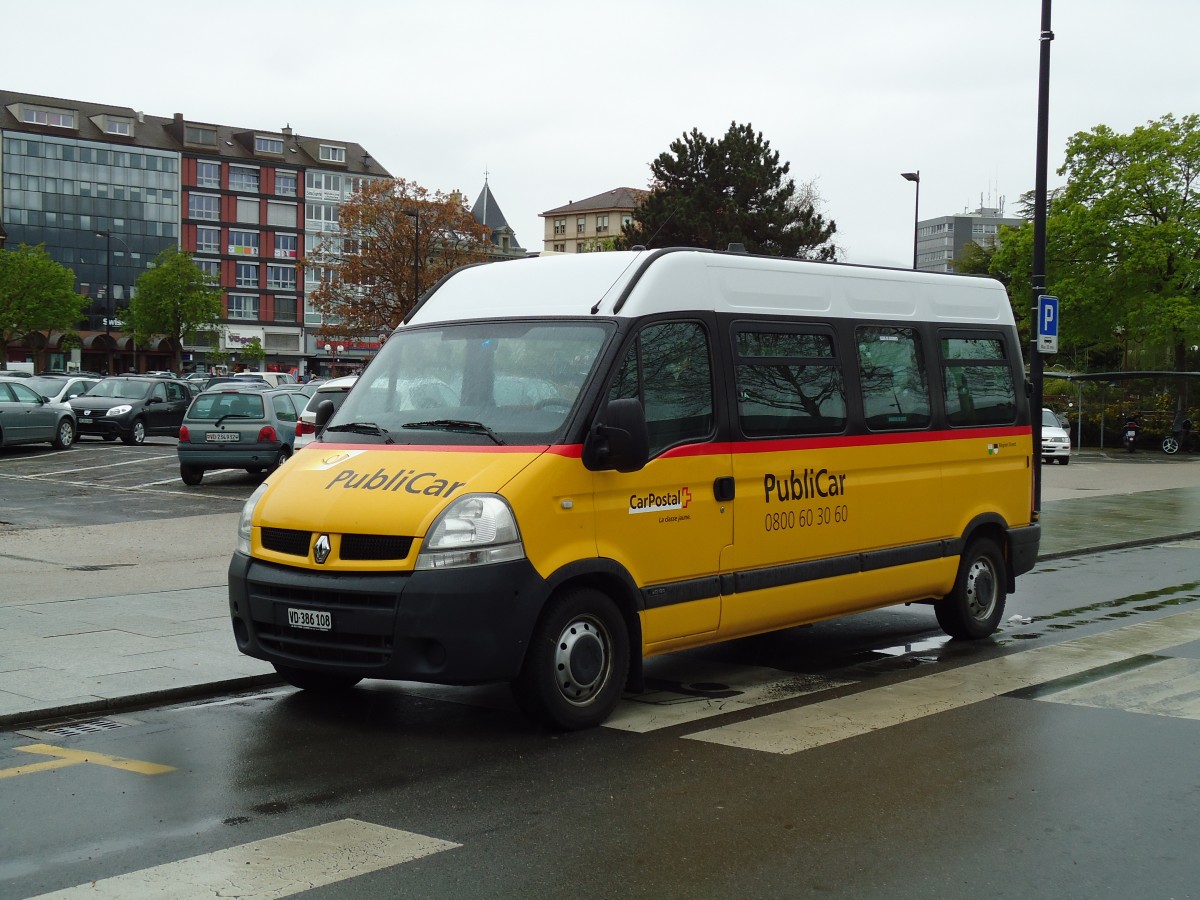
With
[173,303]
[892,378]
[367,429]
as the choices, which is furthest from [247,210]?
[367,429]

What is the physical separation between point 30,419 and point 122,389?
20.8 ft

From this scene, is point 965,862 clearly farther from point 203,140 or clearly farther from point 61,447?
point 203,140

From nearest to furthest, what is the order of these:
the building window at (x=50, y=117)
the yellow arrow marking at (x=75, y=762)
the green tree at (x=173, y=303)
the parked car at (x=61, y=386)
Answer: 1. the yellow arrow marking at (x=75, y=762)
2. the parked car at (x=61, y=386)
3. the green tree at (x=173, y=303)
4. the building window at (x=50, y=117)

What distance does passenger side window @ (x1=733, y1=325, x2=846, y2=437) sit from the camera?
808 centimetres

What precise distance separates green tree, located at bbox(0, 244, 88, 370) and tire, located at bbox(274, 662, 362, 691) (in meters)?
77.5

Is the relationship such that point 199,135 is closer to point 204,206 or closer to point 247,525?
point 204,206

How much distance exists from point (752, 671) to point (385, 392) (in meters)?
2.96

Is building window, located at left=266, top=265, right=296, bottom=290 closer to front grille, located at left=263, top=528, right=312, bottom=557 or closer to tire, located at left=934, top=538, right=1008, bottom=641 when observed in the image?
tire, located at left=934, top=538, right=1008, bottom=641

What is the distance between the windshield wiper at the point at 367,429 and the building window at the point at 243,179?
11660 centimetres

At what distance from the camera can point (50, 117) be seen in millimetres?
112438

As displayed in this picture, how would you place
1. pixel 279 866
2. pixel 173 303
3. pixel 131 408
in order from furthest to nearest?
pixel 173 303 → pixel 131 408 → pixel 279 866

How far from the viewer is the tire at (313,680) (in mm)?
7869

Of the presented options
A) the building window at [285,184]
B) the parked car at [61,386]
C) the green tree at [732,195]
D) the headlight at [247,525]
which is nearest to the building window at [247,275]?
the building window at [285,184]

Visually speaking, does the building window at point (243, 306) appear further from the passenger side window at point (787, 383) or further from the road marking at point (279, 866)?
the road marking at point (279, 866)
